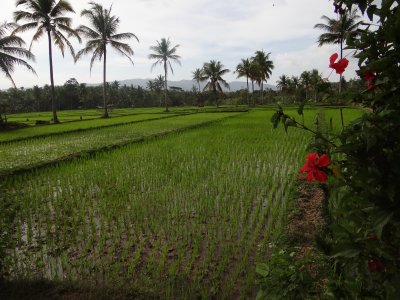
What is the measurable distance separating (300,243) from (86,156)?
575 centimetres

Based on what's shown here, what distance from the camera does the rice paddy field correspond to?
258cm

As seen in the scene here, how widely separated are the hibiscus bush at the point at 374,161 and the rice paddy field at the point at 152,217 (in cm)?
152

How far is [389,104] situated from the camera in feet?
2.86

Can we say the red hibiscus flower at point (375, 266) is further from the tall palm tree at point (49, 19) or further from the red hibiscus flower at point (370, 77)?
the tall palm tree at point (49, 19)

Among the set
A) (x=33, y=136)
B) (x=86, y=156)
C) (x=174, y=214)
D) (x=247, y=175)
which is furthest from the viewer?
(x=33, y=136)

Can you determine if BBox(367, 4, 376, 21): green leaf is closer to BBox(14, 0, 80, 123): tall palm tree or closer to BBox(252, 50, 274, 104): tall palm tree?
BBox(14, 0, 80, 123): tall palm tree

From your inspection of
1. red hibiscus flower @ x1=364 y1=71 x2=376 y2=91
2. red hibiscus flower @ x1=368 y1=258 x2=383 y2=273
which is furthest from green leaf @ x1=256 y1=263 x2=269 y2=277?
red hibiscus flower @ x1=364 y1=71 x2=376 y2=91

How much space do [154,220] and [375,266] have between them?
3.01m

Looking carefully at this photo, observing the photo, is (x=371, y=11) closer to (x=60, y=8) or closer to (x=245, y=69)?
(x=60, y=8)

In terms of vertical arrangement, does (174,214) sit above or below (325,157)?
below

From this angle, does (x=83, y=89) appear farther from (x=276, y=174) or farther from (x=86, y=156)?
(x=276, y=174)

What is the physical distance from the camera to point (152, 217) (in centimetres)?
380

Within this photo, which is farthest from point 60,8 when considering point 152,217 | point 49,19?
point 152,217

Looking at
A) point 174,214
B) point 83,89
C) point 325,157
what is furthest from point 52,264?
point 83,89
